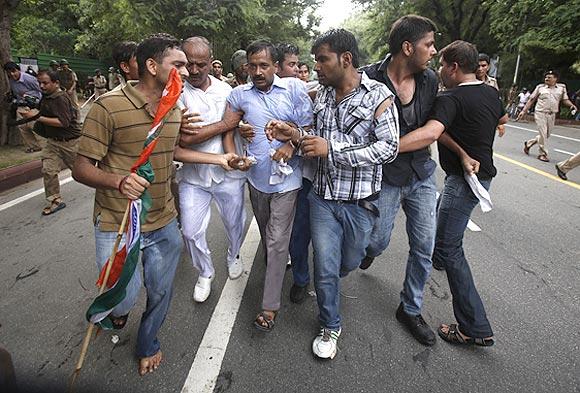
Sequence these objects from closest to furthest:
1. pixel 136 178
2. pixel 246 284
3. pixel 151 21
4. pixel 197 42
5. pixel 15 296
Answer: pixel 136 178, pixel 197 42, pixel 15 296, pixel 246 284, pixel 151 21

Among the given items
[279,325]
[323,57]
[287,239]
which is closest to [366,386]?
[279,325]

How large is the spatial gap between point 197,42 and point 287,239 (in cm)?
151

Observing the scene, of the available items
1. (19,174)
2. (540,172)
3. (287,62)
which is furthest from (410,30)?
(19,174)

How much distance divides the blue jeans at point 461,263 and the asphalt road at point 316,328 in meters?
0.18

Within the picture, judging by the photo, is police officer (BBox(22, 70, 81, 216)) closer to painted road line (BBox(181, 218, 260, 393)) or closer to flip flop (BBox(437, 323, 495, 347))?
painted road line (BBox(181, 218, 260, 393))

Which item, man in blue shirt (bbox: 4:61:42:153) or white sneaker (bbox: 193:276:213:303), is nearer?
white sneaker (bbox: 193:276:213:303)

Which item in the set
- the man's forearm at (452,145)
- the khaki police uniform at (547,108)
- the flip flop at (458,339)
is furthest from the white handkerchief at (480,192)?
the khaki police uniform at (547,108)

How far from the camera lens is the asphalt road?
7.16ft

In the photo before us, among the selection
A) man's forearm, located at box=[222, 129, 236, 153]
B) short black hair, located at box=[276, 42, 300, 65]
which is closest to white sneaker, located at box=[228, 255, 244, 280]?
man's forearm, located at box=[222, 129, 236, 153]

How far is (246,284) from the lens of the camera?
3.21 meters

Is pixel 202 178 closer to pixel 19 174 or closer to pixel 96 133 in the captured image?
pixel 96 133

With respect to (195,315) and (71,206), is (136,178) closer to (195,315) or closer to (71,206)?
(195,315)

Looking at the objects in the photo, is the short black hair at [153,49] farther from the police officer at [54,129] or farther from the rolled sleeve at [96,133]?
the police officer at [54,129]

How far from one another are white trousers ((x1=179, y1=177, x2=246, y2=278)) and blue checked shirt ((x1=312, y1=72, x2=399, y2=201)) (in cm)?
86
